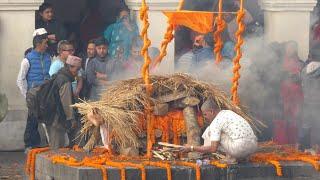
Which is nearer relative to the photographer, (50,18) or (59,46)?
(59,46)

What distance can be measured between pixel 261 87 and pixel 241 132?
3.67m

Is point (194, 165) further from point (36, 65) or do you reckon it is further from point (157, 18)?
point (157, 18)

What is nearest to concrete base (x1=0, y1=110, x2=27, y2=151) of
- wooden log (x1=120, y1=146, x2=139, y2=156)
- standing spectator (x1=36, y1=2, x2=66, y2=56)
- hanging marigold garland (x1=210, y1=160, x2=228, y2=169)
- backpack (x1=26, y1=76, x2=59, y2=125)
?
standing spectator (x1=36, y1=2, x2=66, y2=56)

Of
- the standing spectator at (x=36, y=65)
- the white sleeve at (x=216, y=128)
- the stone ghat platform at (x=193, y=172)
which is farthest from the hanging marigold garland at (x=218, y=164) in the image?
the standing spectator at (x=36, y=65)

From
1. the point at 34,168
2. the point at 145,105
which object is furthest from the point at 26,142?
the point at 145,105

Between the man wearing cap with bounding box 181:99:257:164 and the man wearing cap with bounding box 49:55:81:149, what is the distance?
2980mm

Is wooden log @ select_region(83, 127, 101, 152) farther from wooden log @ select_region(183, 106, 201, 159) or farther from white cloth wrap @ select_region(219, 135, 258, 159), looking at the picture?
white cloth wrap @ select_region(219, 135, 258, 159)

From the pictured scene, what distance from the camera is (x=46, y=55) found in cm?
1738

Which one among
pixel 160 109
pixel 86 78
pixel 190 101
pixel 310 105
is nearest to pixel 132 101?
pixel 160 109

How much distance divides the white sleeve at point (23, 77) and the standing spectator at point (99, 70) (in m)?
0.94

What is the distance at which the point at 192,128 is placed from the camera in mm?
13570

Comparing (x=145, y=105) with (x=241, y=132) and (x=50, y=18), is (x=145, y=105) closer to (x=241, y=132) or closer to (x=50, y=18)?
(x=241, y=132)

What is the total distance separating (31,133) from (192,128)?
469cm

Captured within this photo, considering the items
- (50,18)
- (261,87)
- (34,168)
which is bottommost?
(34,168)
